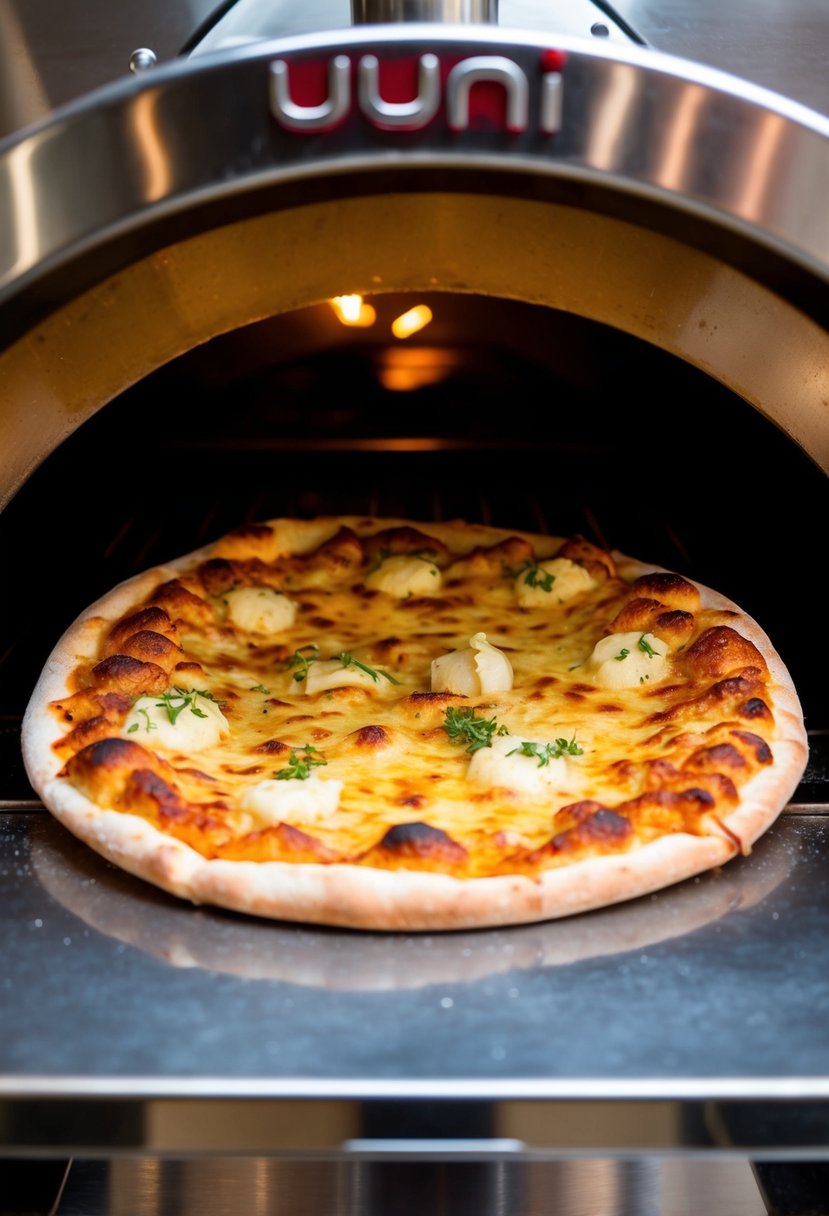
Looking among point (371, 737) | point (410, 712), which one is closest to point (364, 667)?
point (410, 712)

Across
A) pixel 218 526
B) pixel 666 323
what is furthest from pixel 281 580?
pixel 666 323

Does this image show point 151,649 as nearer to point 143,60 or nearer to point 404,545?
Result: point 404,545

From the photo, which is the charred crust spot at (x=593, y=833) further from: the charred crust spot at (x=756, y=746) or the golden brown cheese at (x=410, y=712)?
the charred crust spot at (x=756, y=746)

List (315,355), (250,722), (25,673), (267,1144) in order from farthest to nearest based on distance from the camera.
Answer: (315,355), (25,673), (250,722), (267,1144)

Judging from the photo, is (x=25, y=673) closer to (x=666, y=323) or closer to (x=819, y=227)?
(x=666, y=323)

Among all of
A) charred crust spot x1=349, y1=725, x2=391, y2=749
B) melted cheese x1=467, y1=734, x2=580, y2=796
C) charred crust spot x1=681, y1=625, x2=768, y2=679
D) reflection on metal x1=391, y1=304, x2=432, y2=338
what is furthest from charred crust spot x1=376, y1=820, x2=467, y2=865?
reflection on metal x1=391, y1=304, x2=432, y2=338

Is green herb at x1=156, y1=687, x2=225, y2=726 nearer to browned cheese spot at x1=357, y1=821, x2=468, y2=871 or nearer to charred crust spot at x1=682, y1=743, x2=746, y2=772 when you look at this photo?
browned cheese spot at x1=357, y1=821, x2=468, y2=871
